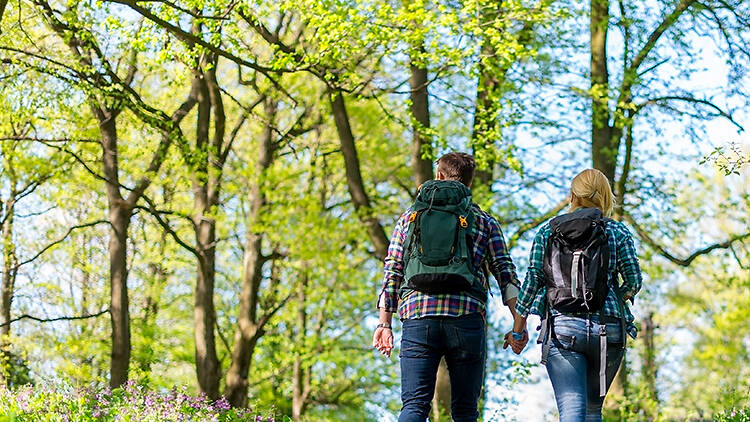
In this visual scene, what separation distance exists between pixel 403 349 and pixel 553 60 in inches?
560

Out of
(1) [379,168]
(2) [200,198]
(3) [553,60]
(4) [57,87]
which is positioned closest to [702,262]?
(1) [379,168]

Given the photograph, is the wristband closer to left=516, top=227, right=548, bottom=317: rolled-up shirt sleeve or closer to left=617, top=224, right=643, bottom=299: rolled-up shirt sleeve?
left=516, top=227, right=548, bottom=317: rolled-up shirt sleeve

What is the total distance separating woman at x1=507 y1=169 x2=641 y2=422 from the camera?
17.3ft

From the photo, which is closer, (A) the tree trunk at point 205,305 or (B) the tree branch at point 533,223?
(A) the tree trunk at point 205,305

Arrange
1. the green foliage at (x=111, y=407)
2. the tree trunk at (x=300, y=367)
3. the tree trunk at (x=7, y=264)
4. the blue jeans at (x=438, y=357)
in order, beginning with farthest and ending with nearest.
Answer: the tree trunk at (x=300, y=367), the tree trunk at (x=7, y=264), the green foliage at (x=111, y=407), the blue jeans at (x=438, y=357)

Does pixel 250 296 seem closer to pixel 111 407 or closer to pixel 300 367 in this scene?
pixel 300 367

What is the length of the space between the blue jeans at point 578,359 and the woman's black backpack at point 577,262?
10 cm

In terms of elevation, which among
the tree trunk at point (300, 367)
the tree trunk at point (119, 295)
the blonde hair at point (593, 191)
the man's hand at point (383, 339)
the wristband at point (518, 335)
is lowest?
the man's hand at point (383, 339)

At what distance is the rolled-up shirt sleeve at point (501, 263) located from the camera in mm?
5547

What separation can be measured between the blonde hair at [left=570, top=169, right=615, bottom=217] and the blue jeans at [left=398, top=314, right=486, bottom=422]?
95 centimetres

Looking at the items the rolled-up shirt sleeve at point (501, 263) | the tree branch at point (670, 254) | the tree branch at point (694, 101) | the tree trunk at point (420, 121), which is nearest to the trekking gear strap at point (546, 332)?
the rolled-up shirt sleeve at point (501, 263)

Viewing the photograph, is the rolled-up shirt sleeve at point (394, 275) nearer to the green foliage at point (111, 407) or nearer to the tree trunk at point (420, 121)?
the green foliage at point (111, 407)

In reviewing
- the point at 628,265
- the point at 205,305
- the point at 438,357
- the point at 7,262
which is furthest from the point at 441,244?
the point at 7,262

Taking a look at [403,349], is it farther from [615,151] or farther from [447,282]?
[615,151]
